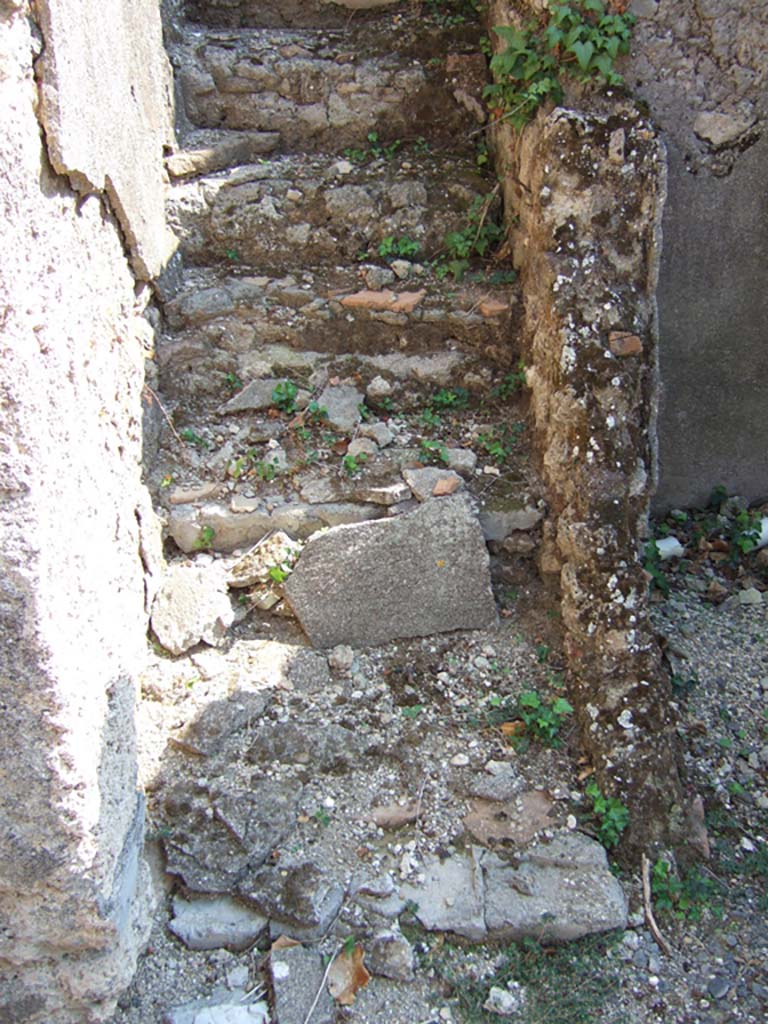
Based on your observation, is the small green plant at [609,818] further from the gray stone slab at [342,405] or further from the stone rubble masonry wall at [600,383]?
the gray stone slab at [342,405]

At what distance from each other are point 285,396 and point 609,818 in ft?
6.22

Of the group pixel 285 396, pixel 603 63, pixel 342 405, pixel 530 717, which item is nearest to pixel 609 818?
pixel 530 717

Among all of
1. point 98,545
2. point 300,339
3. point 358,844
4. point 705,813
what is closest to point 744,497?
point 705,813

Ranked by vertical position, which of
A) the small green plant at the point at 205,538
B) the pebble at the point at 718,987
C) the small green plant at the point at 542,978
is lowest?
the pebble at the point at 718,987

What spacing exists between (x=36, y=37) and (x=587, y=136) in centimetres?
184

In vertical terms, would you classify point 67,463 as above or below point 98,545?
above

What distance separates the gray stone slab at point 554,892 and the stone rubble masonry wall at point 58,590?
975 mm

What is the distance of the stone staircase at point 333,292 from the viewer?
3.14 metres

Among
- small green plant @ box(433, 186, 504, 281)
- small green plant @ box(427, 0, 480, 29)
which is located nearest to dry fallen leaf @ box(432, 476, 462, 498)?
small green plant @ box(433, 186, 504, 281)

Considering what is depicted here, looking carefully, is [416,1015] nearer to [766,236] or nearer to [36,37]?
[36,37]

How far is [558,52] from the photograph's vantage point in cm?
297

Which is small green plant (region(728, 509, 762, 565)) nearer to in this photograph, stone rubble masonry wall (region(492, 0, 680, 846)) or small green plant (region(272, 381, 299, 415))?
stone rubble masonry wall (region(492, 0, 680, 846))

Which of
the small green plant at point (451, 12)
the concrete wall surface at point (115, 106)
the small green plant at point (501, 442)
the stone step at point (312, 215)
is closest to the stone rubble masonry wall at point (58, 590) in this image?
the concrete wall surface at point (115, 106)

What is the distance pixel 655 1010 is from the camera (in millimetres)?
2256
